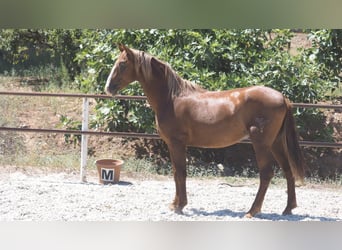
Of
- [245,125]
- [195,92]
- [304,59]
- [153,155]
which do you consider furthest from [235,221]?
[304,59]

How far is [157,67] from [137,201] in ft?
4.25

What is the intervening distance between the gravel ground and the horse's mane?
3.46ft

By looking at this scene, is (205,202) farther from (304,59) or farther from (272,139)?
(304,59)

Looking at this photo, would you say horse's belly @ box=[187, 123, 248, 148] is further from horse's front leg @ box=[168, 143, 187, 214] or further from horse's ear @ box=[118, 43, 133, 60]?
horse's ear @ box=[118, 43, 133, 60]

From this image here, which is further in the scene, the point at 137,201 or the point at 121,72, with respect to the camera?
the point at 137,201

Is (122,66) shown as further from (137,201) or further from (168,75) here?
(137,201)

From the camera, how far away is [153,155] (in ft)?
23.4

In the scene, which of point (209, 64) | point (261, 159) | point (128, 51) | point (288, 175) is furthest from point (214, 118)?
point (209, 64)

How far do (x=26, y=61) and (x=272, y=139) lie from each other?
7.97 m

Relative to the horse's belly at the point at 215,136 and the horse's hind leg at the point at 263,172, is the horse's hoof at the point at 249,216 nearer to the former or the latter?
the horse's hind leg at the point at 263,172

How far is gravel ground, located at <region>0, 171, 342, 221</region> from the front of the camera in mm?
4215

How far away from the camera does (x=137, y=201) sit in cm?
468

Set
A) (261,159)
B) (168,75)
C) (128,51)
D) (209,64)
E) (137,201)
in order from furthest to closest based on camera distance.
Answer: (209,64) < (137,201) < (168,75) < (128,51) < (261,159)

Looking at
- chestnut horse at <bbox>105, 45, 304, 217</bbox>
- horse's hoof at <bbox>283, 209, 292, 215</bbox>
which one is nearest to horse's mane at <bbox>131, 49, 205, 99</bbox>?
chestnut horse at <bbox>105, 45, 304, 217</bbox>
